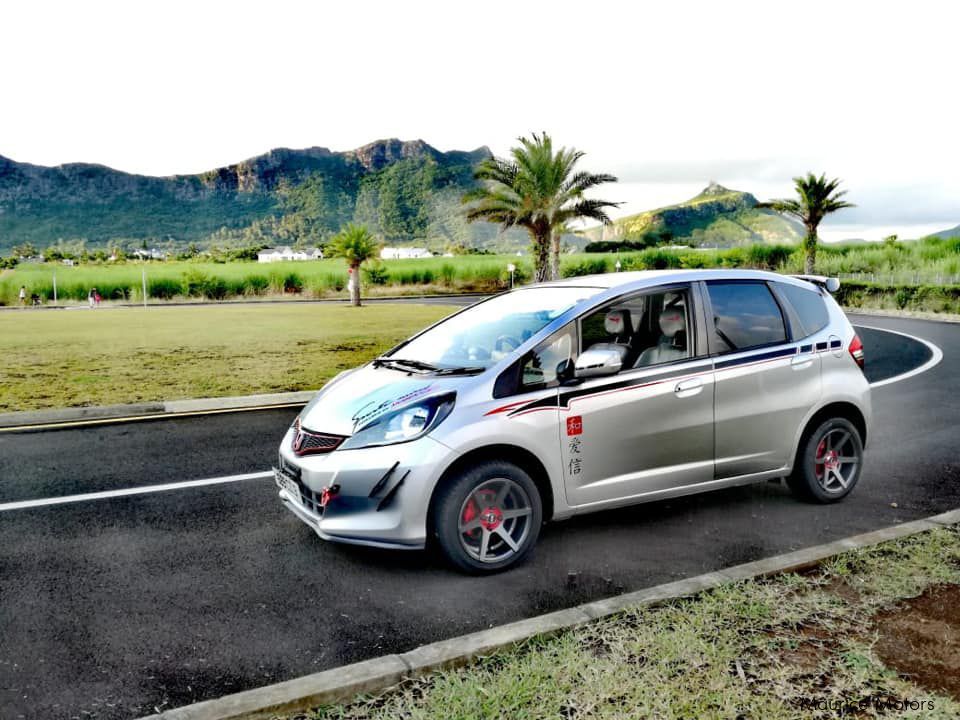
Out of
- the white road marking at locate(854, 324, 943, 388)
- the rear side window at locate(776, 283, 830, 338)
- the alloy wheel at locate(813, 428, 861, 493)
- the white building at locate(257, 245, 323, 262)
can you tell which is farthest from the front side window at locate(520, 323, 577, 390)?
the white building at locate(257, 245, 323, 262)

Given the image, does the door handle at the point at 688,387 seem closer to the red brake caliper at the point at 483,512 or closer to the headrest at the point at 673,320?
the headrest at the point at 673,320

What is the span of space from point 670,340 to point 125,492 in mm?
4552

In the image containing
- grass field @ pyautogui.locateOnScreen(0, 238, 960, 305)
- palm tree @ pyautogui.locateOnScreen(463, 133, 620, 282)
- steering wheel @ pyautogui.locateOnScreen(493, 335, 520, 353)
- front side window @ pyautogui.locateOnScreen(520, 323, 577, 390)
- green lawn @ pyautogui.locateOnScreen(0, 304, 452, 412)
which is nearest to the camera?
front side window @ pyautogui.locateOnScreen(520, 323, 577, 390)

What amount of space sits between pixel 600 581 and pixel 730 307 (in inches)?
86.8

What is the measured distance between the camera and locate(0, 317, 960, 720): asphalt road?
361 centimetres

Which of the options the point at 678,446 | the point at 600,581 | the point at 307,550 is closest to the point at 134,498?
the point at 307,550

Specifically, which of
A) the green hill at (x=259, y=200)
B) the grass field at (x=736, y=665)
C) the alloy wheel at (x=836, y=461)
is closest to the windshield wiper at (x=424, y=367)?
the grass field at (x=736, y=665)

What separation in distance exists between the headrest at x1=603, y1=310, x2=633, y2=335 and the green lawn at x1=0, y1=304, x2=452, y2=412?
7.59m

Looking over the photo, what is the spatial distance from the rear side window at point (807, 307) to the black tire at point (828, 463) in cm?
71

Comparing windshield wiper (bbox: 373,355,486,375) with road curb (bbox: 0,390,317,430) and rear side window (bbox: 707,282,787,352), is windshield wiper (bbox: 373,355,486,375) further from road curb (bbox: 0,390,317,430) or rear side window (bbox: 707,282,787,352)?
road curb (bbox: 0,390,317,430)

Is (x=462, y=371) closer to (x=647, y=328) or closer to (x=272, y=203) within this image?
(x=647, y=328)

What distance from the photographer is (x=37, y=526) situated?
5.62 m

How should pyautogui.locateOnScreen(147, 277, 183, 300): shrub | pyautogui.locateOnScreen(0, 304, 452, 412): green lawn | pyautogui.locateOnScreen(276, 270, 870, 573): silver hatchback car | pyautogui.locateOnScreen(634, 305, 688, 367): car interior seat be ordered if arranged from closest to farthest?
1. pyautogui.locateOnScreen(276, 270, 870, 573): silver hatchback car
2. pyautogui.locateOnScreen(634, 305, 688, 367): car interior seat
3. pyautogui.locateOnScreen(0, 304, 452, 412): green lawn
4. pyautogui.locateOnScreen(147, 277, 183, 300): shrub

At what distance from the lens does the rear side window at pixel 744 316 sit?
5.47m
